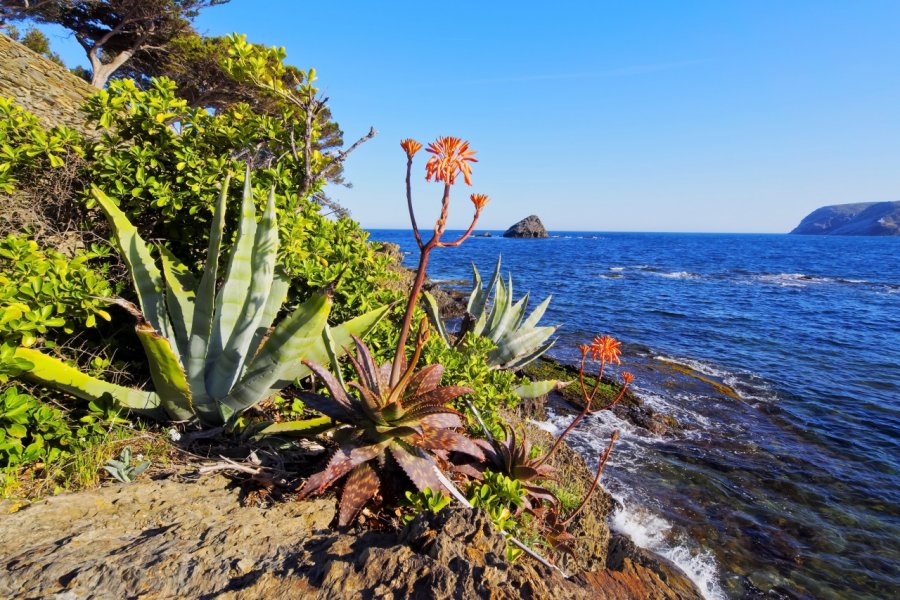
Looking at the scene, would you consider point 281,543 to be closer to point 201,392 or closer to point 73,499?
point 73,499

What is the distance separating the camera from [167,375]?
2400 millimetres

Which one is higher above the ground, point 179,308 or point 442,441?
point 179,308

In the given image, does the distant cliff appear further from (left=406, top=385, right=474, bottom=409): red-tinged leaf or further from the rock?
(left=406, top=385, right=474, bottom=409): red-tinged leaf

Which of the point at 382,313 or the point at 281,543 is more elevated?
the point at 382,313

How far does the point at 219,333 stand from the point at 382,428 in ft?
3.84

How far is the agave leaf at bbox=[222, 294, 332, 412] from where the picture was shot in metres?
→ 2.31

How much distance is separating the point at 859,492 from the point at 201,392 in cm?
860

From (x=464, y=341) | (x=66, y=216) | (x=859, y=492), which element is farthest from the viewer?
(x=859, y=492)

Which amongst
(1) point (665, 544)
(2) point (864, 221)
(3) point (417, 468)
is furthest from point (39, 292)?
(2) point (864, 221)

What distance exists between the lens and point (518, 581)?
159cm

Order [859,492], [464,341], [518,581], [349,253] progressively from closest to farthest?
1. [518,581]
2. [349,253]
3. [464,341]
4. [859,492]

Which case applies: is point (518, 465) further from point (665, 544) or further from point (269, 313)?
point (665, 544)

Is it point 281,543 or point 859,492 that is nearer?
point 281,543

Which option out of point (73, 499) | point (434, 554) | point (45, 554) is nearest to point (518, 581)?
point (434, 554)
